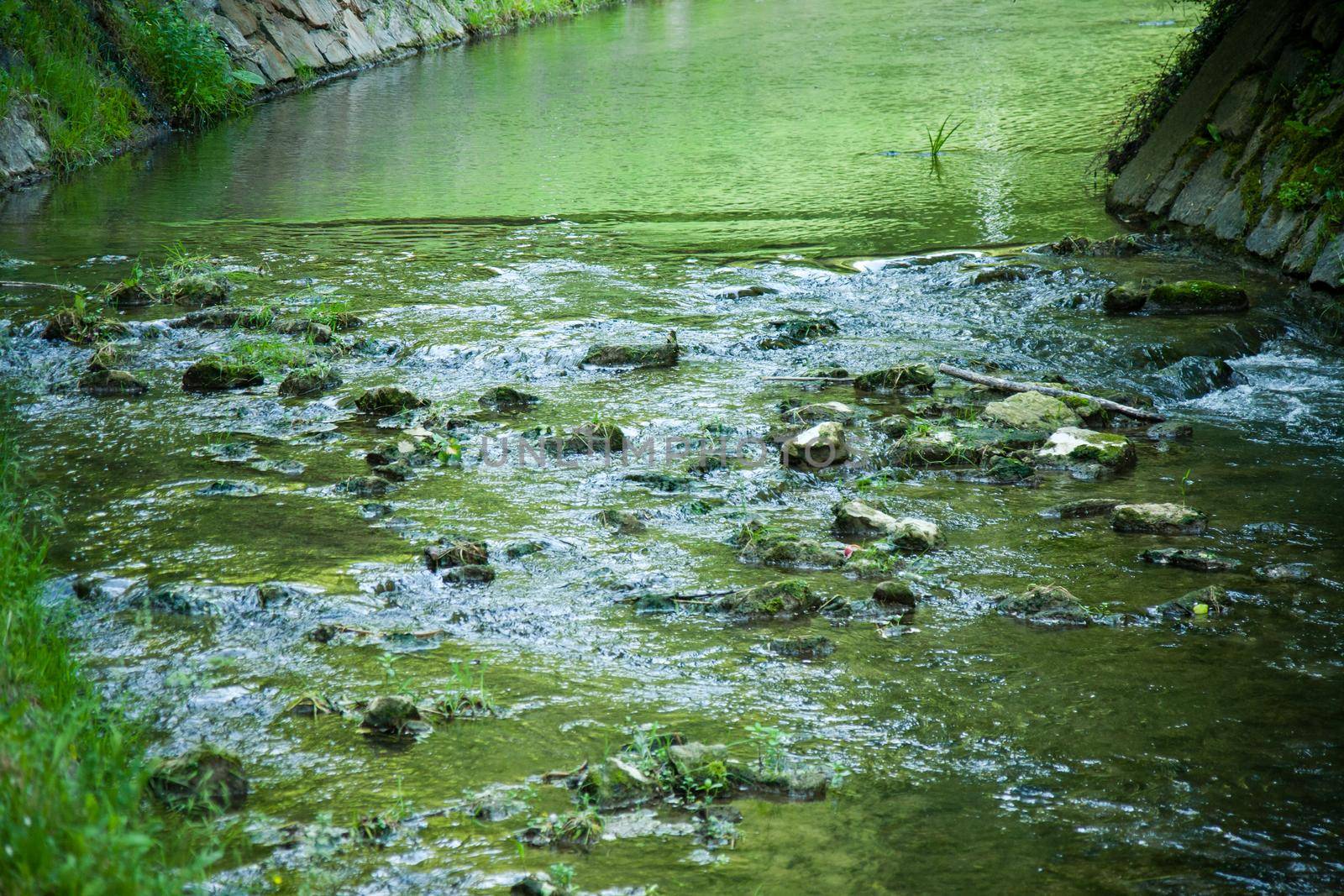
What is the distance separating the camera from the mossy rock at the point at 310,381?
6516mm

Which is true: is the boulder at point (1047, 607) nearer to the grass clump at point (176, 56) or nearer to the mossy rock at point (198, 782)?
the mossy rock at point (198, 782)

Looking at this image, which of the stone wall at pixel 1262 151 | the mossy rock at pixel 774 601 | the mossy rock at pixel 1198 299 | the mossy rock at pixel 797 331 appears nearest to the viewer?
the mossy rock at pixel 774 601

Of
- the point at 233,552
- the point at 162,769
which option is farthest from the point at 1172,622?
the point at 233,552

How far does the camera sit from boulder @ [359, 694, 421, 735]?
10.4 feet

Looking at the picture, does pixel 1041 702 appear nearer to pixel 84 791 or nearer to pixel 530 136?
pixel 84 791

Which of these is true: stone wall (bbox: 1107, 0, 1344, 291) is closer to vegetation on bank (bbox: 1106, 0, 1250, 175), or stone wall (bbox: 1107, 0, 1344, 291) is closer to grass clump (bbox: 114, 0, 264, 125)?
vegetation on bank (bbox: 1106, 0, 1250, 175)

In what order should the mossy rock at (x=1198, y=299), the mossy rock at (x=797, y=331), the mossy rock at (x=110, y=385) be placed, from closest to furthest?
the mossy rock at (x=110, y=385) < the mossy rock at (x=797, y=331) < the mossy rock at (x=1198, y=299)

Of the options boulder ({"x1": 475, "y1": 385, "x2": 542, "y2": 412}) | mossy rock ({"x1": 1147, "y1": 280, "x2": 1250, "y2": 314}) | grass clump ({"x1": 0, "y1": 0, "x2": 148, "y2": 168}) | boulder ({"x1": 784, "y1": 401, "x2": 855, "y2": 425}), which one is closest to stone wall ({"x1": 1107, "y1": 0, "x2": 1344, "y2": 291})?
mossy rock ({"x1": 1147, "y1": 280, "x2": 1250, "y2": 314})

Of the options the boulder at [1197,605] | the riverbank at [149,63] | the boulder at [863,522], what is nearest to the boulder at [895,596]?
the boulder at [863,522]

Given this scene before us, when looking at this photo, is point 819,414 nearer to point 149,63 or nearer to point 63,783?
point 63,783

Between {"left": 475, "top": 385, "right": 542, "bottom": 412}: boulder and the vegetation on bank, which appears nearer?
{"left": 475, "top": 385, "right": 542, "bottom": 412}: boulder

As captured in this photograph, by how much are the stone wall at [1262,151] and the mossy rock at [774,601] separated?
17.7 feet

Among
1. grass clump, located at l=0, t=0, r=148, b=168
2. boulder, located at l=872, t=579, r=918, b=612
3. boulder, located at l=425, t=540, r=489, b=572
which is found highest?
grass clump, located at l=0, t=0, r=148, b=168

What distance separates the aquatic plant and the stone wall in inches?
97.0
